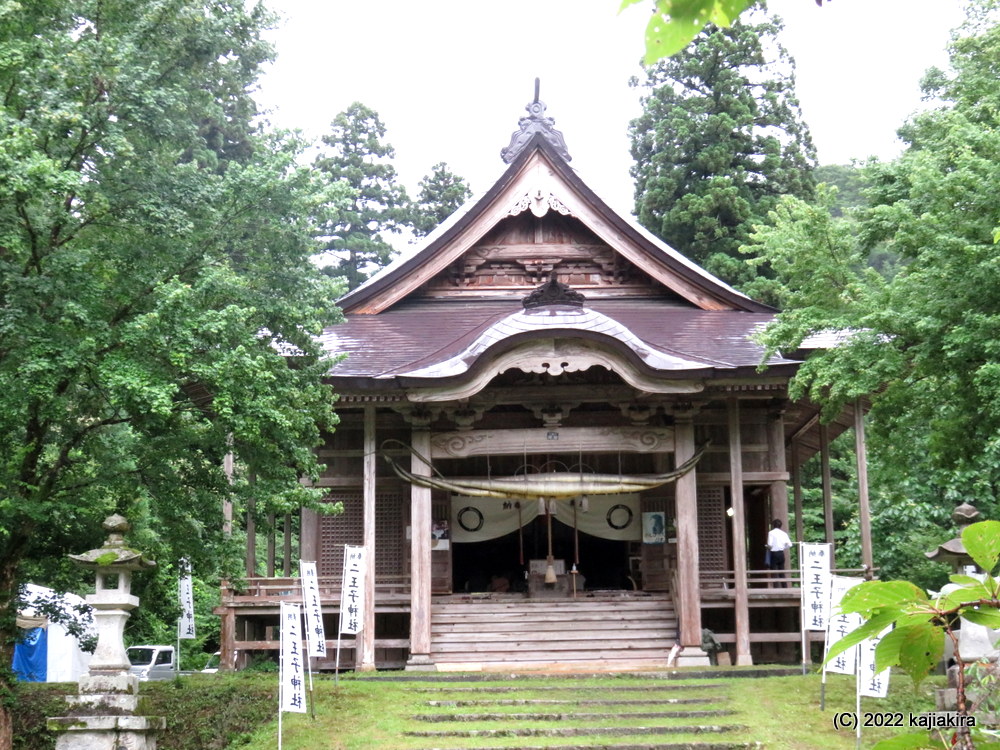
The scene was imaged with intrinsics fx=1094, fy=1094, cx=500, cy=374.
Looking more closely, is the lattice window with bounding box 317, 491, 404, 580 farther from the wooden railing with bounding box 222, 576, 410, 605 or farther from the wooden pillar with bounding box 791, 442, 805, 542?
the wooden pillar with bounding box 791, 442, 805, 542

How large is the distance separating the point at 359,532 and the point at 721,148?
16009 mm

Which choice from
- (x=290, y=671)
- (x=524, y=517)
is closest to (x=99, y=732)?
(x=290, y=671)

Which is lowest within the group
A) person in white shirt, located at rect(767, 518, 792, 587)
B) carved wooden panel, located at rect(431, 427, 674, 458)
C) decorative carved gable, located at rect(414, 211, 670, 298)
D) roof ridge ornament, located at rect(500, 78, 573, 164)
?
person in white shirt, located at rect(767, 518, 792, 587)

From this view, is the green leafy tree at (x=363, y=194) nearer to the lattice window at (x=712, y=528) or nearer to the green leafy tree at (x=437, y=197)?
the green leafy tree at (x=437, y=197)

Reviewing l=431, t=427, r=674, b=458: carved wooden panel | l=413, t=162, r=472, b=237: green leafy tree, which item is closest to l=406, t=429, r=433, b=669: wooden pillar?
l=431, t=427, r=674, b=458: carved wooden panel

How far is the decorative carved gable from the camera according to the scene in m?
17.8

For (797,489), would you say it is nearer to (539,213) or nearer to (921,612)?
(539,213)

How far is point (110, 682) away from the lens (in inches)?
422

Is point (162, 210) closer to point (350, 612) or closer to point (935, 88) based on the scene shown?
point (350, 612)

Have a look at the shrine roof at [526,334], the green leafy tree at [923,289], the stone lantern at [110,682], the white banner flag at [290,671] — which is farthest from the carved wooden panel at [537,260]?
the white banner flag at [290,671]

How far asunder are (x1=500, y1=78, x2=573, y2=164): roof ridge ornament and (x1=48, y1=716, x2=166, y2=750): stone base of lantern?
1091cm

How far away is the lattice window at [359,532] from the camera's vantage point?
15.9 m

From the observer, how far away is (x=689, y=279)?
57.7ft

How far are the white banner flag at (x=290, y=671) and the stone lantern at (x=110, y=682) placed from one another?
1.51 metres
